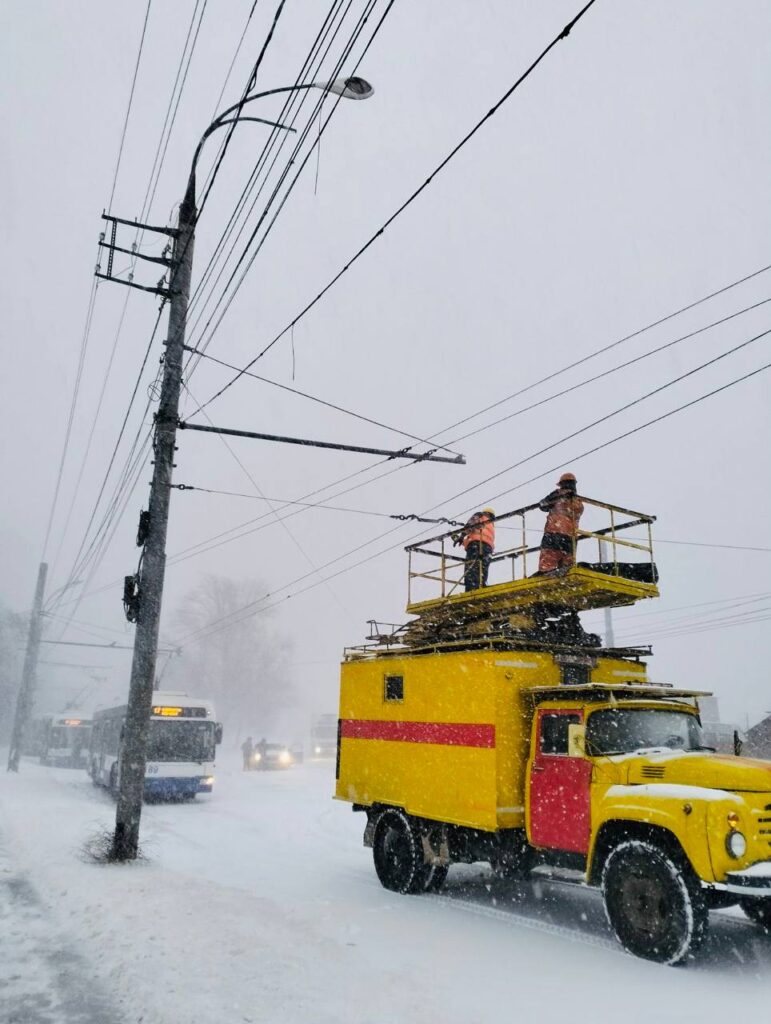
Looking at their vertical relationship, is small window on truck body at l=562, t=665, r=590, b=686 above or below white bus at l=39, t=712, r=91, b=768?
above

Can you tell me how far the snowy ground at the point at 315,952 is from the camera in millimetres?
5203

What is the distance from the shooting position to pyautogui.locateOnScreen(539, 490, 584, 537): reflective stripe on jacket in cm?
958

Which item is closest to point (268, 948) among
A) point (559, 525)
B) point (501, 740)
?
point (501, 740)

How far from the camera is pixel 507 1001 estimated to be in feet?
18.1

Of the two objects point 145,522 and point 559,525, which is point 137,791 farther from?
point 559,525

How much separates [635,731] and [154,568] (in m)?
7.56

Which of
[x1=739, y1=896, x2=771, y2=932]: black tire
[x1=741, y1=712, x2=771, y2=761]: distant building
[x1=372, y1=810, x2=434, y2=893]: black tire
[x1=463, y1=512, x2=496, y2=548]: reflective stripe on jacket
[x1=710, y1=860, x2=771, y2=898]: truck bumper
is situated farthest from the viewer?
[x1=741, y1=712, x2=771, y2=761]: distant building

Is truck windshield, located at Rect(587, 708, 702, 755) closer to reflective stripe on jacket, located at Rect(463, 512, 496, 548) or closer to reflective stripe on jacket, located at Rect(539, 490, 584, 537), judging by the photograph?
reflective stripe on jacket, located at Rect(539, 490, 584, 537)

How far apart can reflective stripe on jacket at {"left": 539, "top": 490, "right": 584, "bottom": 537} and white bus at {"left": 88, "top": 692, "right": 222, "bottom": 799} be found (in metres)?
14.3

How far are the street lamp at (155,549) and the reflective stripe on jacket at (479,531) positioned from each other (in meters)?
4.98

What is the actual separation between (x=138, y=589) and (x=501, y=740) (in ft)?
21.2

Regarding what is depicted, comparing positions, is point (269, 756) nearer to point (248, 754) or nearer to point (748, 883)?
point (248, 754)

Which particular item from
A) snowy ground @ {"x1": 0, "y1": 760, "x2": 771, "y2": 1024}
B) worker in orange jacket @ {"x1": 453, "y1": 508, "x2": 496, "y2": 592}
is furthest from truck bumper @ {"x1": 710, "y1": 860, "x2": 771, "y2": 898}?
worker in orange jacket @ {"x1": 453, "y1": 508, "x2": 496, "y2": 592}

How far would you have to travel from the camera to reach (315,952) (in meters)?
6.39
